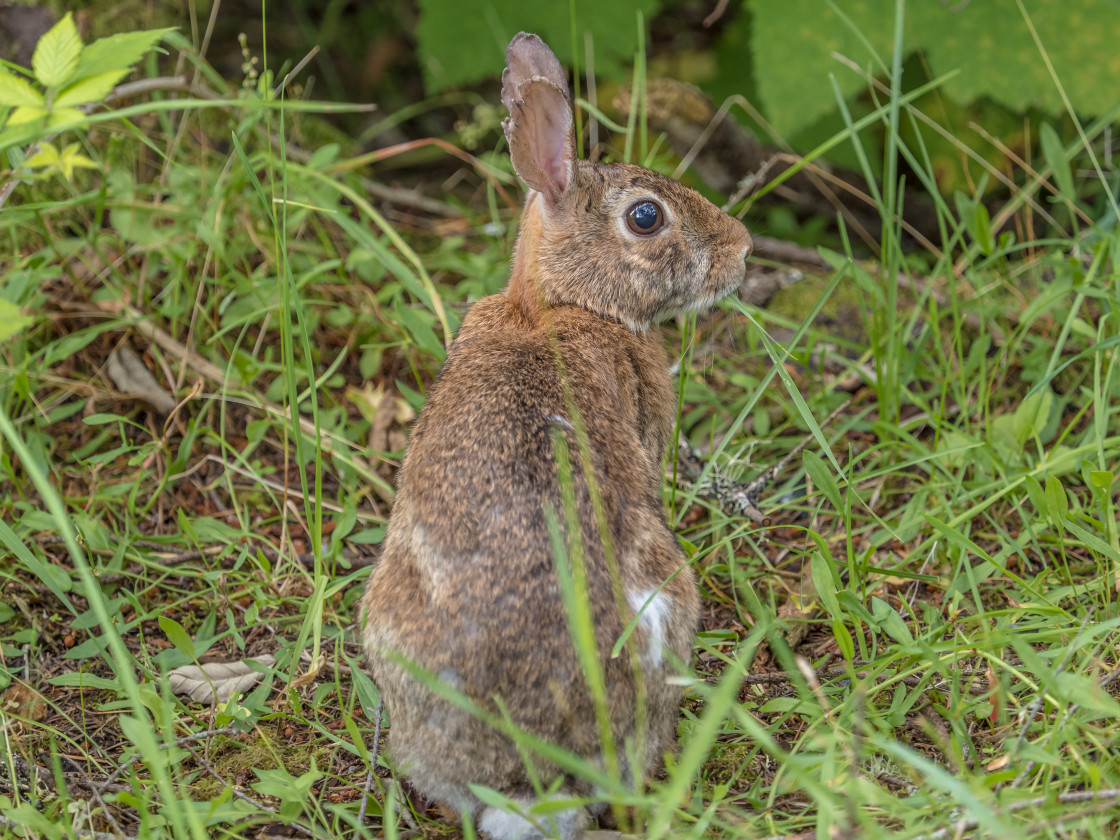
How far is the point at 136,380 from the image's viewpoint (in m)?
4.10

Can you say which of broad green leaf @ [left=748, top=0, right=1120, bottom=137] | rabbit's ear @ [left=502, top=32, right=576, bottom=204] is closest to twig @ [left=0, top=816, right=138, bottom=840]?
rabbit's ear @ [left=502, top=32, right=576, bottom=204]

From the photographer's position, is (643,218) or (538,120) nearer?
(538,120)

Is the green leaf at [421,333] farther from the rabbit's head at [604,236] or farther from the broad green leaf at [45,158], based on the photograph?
the broad green leaf at [45,158]

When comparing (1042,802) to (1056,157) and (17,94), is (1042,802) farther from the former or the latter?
(17,94)

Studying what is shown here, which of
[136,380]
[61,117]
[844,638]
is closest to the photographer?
[61,117]

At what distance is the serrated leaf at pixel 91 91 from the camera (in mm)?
2287

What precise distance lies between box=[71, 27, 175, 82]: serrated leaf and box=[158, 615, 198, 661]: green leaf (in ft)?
4.83

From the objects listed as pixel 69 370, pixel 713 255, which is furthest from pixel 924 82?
pixel 69 370

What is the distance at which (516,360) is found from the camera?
2887 millimetres

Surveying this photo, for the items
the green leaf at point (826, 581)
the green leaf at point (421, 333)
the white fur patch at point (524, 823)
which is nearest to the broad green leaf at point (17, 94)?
the green leaf at point (421, 333)

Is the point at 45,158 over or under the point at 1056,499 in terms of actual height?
over

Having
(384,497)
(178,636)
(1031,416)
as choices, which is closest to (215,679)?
(178,636)

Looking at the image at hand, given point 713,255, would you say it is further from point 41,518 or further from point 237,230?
point 41,518

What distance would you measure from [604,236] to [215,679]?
187 cm
